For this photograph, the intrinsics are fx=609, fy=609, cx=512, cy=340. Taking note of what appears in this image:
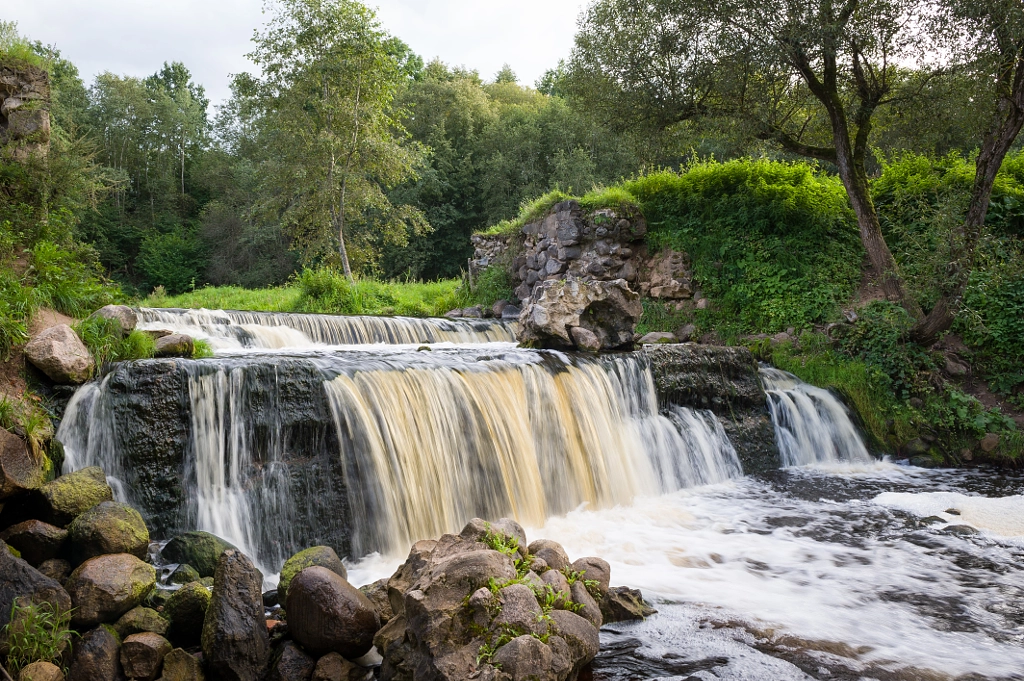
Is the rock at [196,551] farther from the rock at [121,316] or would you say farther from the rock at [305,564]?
the rock at [121,316]

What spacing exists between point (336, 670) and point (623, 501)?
458cm

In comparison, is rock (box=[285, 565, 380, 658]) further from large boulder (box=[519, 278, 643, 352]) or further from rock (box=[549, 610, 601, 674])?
large boulder (box=[519, 278, 643, 352])

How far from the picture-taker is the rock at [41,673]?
297cm

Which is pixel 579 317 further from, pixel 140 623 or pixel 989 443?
pixel 140 623

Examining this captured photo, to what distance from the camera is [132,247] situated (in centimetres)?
3678

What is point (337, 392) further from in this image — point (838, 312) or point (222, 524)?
point (838, 312)

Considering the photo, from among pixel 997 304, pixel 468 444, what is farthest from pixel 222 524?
pixel 997 304

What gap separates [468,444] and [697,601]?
284 cm

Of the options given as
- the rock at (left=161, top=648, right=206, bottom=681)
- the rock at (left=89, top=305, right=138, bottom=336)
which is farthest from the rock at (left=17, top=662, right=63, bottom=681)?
the rock at (left=89, top=305, right=138, bottom=336)

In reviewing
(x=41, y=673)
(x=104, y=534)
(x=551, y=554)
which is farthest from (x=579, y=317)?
(x=41, y=673)

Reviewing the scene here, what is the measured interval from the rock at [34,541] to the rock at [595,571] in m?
3.27

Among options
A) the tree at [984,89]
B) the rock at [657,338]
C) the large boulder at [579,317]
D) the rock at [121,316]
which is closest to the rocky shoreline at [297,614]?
the rock at [121,316]

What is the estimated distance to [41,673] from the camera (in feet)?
9.87

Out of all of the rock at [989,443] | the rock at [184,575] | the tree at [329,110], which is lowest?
A: the rock at [989,443]
